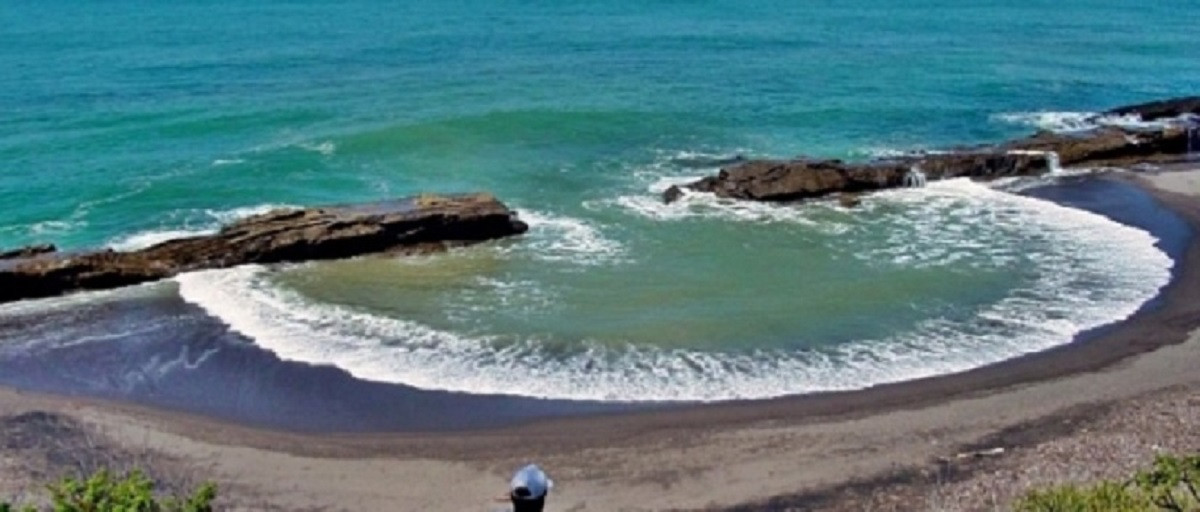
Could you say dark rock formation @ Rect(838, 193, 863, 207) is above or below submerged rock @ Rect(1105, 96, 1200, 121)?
below

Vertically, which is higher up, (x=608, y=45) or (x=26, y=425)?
Result: (x=608, y=45)

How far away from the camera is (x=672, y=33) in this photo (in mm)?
86562

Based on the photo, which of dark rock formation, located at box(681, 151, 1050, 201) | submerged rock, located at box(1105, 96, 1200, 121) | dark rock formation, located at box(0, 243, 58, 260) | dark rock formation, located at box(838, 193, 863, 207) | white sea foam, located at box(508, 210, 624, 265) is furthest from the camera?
submerged rock, located at box(1105, 96, 1200, 121)

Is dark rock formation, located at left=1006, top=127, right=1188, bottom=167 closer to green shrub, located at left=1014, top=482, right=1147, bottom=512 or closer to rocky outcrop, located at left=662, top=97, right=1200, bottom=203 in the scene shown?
rocky outcrop, located at left=662, top=97, right=1200, bottom=203

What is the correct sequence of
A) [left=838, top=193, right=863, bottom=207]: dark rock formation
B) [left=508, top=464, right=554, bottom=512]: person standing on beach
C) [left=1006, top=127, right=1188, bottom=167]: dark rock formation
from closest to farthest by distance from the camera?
[left=508, top=464, right=554, bottom=512]: person standing on beach, [left=838, top=193, right=863, bottom=207]: dark rock formation, [left=1006, top=127, right=1188, bottom=167]: dark rock formation

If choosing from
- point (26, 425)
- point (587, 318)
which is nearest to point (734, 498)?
point (587, 318)

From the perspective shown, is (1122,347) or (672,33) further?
(672,33)

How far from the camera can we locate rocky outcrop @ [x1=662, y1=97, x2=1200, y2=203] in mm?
41469

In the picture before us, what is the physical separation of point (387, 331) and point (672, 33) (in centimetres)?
6193

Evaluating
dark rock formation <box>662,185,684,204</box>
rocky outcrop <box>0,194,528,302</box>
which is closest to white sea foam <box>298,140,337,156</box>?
rocky outcrop <box>0,194,528,302</box>

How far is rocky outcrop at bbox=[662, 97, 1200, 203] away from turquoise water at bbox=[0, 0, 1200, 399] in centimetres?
138

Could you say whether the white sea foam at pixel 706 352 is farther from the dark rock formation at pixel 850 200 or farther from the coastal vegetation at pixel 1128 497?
the coastal vegetation at pixel 1128 497

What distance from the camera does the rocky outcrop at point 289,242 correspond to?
105 feet

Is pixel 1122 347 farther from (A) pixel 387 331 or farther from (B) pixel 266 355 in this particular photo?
(B) pixel 266 355
